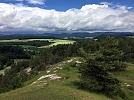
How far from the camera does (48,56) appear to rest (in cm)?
11531

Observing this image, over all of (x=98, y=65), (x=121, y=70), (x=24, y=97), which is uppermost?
(x=98, y=65)

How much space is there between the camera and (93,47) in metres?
115

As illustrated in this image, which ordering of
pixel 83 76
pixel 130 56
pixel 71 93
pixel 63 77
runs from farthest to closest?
pixel 130 56 → pixel 63 77 → pixel 83 76 → pixel 71 93

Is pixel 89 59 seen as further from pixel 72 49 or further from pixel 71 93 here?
pixel 72 49

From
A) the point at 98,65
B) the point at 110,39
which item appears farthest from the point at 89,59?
the point at 110,39

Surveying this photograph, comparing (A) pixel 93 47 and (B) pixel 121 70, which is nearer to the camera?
(B) pixel 121 70

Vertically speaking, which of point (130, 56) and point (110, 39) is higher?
point (110, 39)

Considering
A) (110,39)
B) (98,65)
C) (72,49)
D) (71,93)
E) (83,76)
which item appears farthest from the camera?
(72,49)

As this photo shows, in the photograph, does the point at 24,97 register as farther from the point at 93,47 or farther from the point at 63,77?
the point at 93,47

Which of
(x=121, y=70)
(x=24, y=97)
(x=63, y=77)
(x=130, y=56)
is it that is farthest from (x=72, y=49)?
(x=24, y=97)

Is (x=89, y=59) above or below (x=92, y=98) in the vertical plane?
above

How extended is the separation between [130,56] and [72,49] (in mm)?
40895

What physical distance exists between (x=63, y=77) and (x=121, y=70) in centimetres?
3139

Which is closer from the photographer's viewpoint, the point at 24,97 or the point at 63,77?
the point at 24,97
